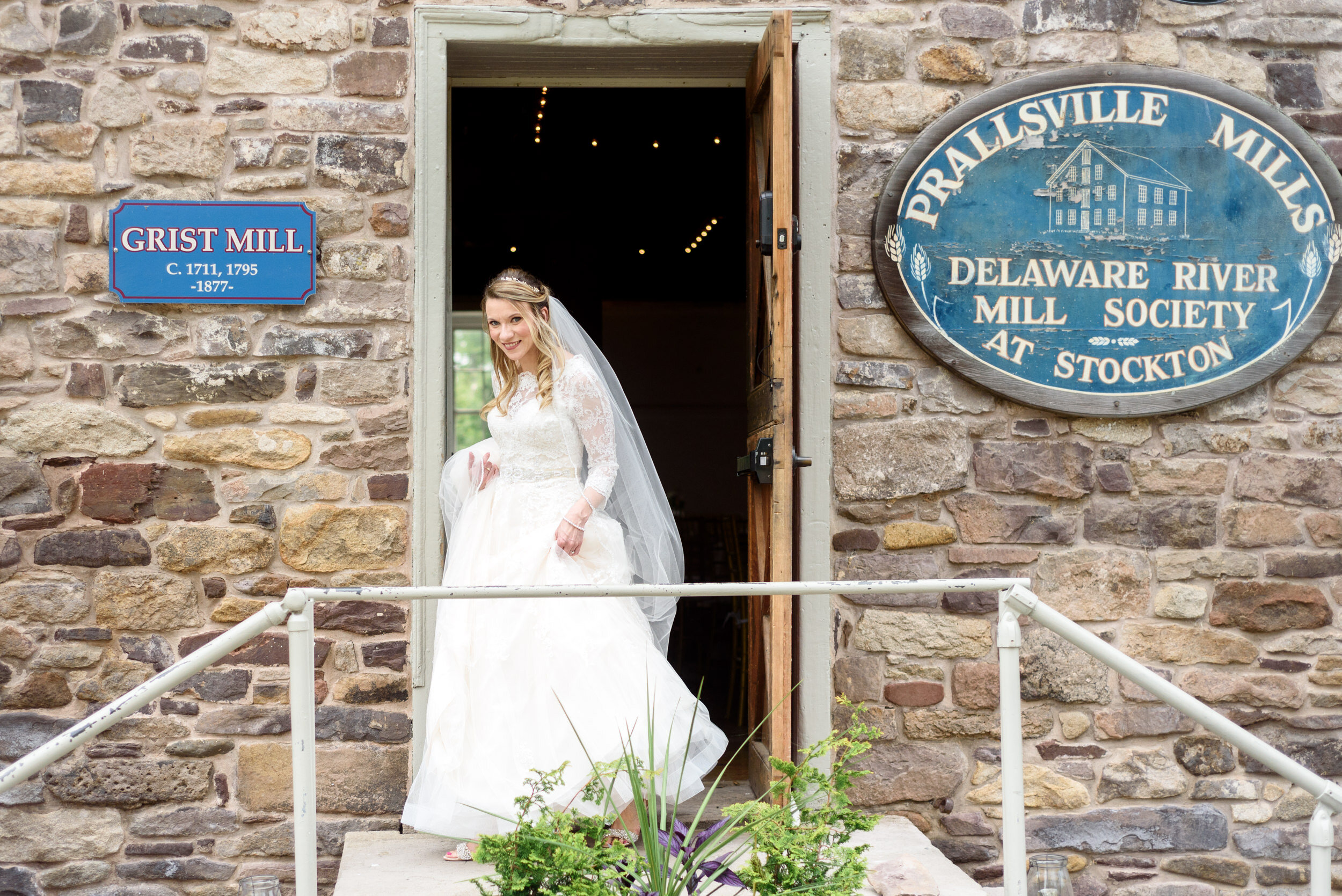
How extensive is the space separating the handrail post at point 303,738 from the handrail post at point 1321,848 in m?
1.76

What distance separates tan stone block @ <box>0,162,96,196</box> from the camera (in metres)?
3.33

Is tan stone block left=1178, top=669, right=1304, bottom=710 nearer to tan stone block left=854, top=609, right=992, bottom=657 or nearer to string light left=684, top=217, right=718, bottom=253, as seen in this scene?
tan stone block left=854, top=609, right=992, bottom=657

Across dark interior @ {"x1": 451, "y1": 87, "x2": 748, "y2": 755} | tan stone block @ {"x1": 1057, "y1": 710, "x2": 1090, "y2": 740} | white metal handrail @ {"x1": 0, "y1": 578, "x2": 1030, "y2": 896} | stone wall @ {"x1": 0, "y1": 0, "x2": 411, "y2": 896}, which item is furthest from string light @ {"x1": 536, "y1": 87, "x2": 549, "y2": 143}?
white metal handrail @ {"x1": 0, "y1": 578, "x2": 1030, "y2": 896}

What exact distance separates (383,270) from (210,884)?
77.2 inches

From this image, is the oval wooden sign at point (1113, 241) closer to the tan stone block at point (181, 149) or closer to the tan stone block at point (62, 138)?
the tan stone block at point (181, 149)

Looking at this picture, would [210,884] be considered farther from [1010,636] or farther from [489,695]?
[1010,636]

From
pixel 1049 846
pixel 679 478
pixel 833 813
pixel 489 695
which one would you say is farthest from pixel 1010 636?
pixel 679 478

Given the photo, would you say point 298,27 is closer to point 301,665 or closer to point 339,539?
point 339,539

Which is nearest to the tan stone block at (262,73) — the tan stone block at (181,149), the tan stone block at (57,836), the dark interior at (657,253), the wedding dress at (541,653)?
the tan stone block at (181,149)

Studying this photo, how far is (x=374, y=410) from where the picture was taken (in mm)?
3395

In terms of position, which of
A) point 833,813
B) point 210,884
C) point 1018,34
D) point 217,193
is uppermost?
point 1018,34

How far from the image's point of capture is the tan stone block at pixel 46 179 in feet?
10.9

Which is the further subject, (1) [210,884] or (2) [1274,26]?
(2) [1274,26]

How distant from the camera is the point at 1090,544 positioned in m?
3.46
